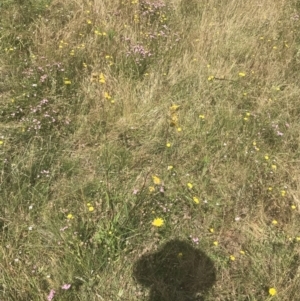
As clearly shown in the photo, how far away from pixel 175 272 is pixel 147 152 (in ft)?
3.89

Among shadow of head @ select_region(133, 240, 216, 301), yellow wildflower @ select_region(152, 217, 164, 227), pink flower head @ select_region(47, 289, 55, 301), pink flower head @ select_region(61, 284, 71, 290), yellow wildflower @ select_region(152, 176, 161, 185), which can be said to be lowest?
shadow of head @ select_region(133, 240, 216, 301)

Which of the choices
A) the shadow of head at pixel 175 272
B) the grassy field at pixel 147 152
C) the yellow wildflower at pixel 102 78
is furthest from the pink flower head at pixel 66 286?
the yellow wildflower at pixel 102 78

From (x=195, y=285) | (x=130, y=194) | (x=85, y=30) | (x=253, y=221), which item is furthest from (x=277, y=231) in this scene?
(x=85, y=30)

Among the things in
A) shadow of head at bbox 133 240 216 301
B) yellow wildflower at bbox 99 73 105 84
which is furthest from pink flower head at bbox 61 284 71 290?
yellow wildflower at bbox 99 73 105 84

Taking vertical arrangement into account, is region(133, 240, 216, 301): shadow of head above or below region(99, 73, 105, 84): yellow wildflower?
below

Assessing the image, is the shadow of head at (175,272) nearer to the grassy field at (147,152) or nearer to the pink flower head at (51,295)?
the grassy field at (147,152)

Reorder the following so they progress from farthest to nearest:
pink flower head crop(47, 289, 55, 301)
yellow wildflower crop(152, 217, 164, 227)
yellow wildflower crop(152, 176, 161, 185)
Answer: yellow wildflower crop(152, 176, 161, 185), yellow wildflower crop(152, 217, 164, 227), pink flower head crop(47, 289, 55, 301)

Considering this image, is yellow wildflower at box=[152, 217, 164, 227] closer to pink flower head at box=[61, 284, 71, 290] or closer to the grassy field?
the grassy field

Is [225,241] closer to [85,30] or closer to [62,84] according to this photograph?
[62,84]

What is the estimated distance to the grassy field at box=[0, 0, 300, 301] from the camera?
2.54 m

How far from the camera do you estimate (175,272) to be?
2.60m

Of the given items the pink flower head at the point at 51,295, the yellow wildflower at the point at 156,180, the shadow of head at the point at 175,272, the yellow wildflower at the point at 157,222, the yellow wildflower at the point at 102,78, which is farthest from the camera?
the yellow wildflower at the point at 102,78

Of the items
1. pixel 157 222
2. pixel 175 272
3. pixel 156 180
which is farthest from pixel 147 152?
pixel 175 272

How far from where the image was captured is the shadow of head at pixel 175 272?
2.50 meters
